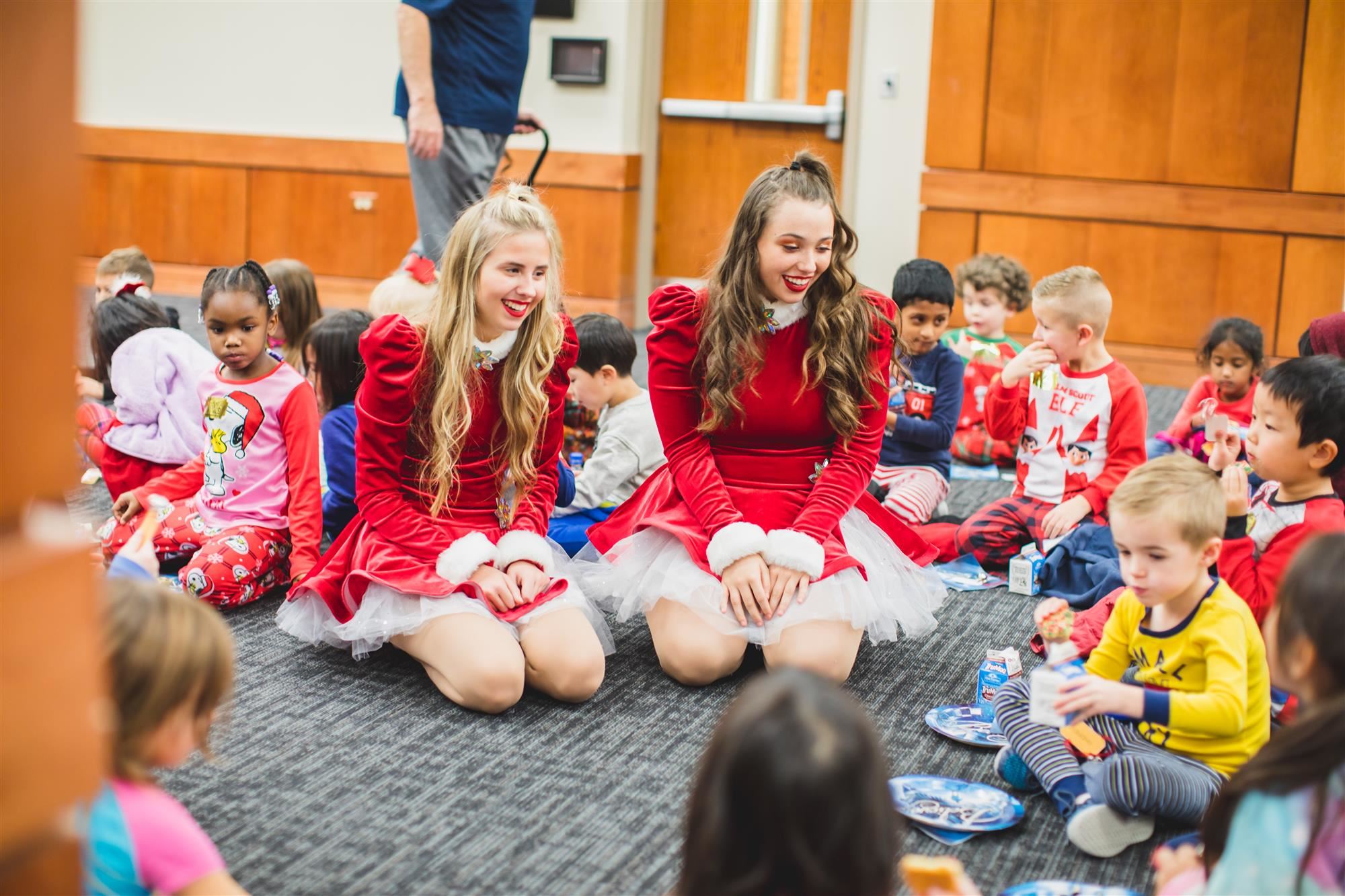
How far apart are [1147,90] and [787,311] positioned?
3771 millimetres

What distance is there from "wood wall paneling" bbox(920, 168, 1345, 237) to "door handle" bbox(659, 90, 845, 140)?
32.1 inches

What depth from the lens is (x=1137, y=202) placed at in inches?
227

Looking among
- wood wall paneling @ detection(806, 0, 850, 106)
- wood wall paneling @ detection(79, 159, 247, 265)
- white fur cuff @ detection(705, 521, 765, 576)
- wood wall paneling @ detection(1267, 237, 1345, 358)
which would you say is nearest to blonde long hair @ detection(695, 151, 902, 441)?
white fur cuff @ detection(705, 521, 765, 576)

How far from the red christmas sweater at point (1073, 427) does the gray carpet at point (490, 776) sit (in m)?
0.63

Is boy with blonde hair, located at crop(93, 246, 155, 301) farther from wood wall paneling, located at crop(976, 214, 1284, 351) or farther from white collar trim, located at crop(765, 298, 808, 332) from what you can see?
wood wall paneling, located at crop(976, 214, 1284, 351)

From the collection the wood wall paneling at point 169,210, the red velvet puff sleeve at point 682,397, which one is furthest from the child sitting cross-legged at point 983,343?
the wood wall paneling at point 169,210

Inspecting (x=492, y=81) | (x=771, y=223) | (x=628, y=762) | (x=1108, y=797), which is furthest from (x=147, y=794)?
(x=492, y=81)

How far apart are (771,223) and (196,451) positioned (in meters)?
1.54

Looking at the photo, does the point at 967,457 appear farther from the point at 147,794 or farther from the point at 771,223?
the point at 147,794

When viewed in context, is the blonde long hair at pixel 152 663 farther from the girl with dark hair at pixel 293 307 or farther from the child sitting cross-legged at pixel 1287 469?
the girl with dark hair at pixel 293 307

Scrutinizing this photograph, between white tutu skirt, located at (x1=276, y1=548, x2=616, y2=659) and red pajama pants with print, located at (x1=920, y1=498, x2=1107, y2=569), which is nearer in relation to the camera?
white tutu skirt, located at (x1=276, y1=548, x2=616, y2=659)

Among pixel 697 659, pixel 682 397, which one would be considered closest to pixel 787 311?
pixel 682 397

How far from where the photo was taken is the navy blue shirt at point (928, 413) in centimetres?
350

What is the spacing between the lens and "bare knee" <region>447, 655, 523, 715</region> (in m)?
2.25
